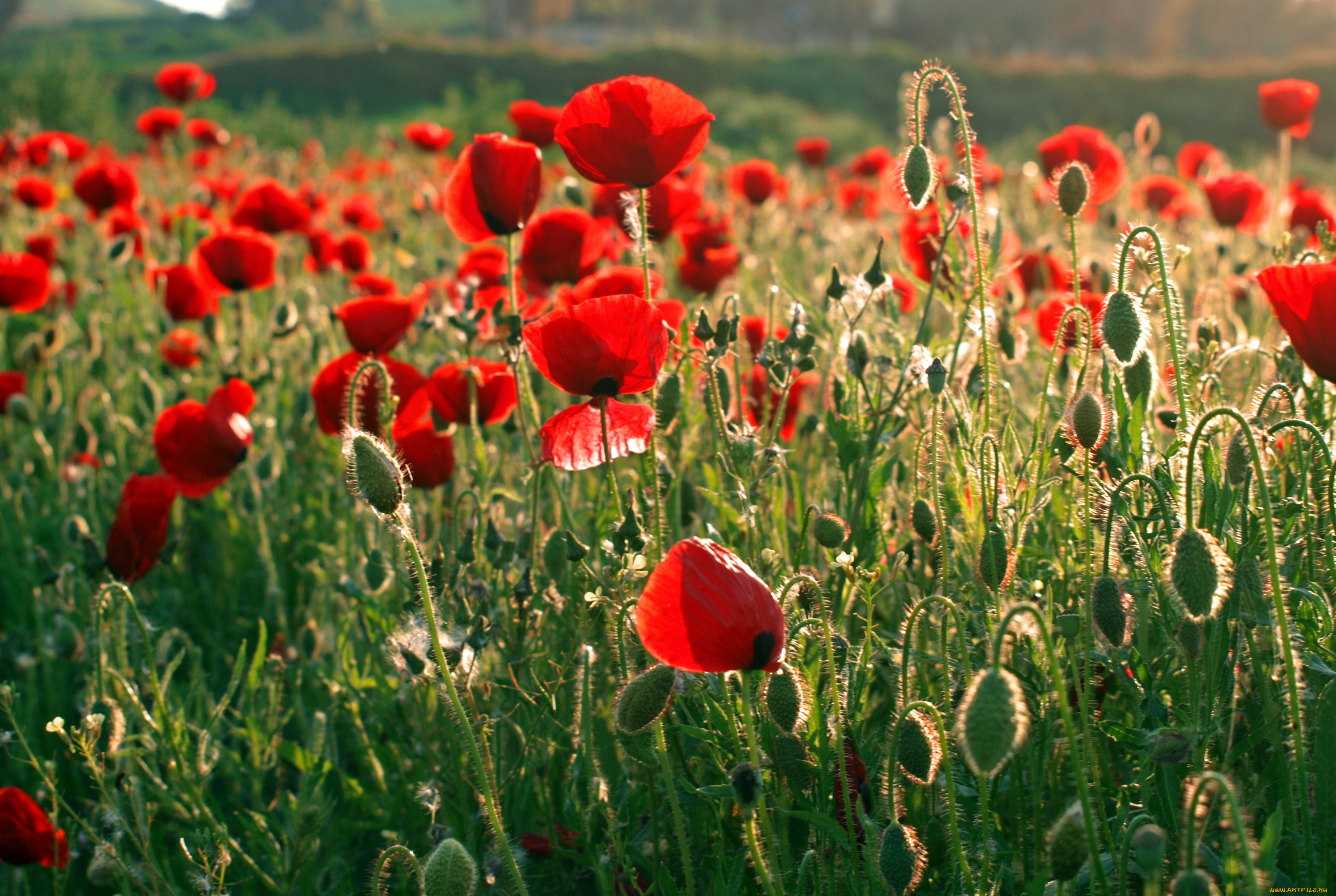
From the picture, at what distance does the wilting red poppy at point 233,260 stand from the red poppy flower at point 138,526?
3.95 ft

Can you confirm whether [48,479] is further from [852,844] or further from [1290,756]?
[1290,756]

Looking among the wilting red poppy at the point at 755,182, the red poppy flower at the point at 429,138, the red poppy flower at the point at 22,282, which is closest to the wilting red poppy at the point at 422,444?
the red poppy flower at the point at 22,282

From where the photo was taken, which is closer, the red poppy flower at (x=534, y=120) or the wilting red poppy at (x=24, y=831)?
the wilting red poppy at (x=24, y=831)

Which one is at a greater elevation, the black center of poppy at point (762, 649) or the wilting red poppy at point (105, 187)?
the wilting red poppy at point (105, 187)

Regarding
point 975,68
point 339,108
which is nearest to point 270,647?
point 339,108

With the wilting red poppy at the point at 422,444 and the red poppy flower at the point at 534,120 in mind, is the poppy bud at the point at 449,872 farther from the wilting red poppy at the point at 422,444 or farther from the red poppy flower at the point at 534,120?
the red poppy flower at the point at 534,120

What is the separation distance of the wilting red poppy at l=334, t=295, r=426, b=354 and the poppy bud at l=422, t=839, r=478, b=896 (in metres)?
1.39

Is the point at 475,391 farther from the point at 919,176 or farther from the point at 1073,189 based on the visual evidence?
the point at 1073,189

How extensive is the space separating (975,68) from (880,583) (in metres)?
27.1

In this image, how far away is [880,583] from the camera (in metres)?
1.74

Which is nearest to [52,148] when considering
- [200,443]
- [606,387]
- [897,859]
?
[200,443]

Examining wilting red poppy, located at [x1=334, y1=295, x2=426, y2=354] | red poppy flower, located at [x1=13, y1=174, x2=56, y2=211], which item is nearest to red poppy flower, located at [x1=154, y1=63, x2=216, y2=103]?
red poppy flower, located at [x1=13, y1=174, x2=56, y2=211]

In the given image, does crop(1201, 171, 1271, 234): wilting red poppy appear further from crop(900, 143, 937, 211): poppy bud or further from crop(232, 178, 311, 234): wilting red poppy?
crop(232, 178, 311, 234): wilting red poppy

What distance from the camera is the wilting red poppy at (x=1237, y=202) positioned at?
2924 mm
